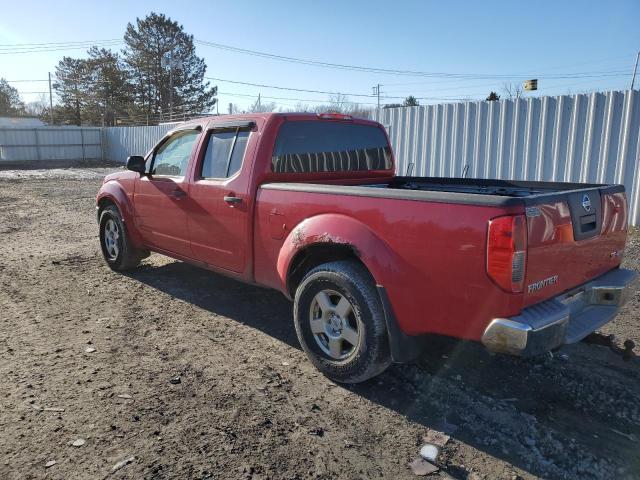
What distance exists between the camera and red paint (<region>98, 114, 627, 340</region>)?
2.71m

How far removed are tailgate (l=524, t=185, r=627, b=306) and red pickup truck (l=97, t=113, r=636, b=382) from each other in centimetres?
1

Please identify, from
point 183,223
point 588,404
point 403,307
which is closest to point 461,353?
point 588,404

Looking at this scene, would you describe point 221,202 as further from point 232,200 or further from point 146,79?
point 146,79

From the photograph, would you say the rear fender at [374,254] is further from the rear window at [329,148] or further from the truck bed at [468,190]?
the rear window at [329,148]

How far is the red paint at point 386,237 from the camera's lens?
8.87 feet

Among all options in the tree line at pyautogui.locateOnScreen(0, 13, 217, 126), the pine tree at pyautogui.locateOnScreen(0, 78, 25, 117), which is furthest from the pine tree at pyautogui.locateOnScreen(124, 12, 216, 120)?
the pine tree at pyautogui.locateOnScreen(0, 78, 25, 117)

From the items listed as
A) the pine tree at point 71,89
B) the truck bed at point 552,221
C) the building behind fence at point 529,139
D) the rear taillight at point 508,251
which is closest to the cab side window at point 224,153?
the truck bed at point 552,221

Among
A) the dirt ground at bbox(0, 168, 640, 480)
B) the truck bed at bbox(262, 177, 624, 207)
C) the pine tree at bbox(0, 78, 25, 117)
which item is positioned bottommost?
the dirt ground at bbox(0, 168, 640, 480)

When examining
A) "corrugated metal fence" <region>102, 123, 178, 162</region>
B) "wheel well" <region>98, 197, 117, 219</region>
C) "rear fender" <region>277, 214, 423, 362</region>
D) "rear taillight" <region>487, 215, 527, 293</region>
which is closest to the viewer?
"rear taillight" <region>487, 215, 527, 293</region>

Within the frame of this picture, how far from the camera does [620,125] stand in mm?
8195

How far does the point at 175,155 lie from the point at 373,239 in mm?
2926

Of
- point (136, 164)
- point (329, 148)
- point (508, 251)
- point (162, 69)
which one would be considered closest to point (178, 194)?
point (136, 164)

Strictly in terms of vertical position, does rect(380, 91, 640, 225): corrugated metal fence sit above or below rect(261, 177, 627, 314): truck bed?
above

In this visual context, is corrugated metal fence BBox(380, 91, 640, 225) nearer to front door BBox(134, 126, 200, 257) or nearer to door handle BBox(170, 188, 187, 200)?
front door BBox(134, 126, 200, 257)
